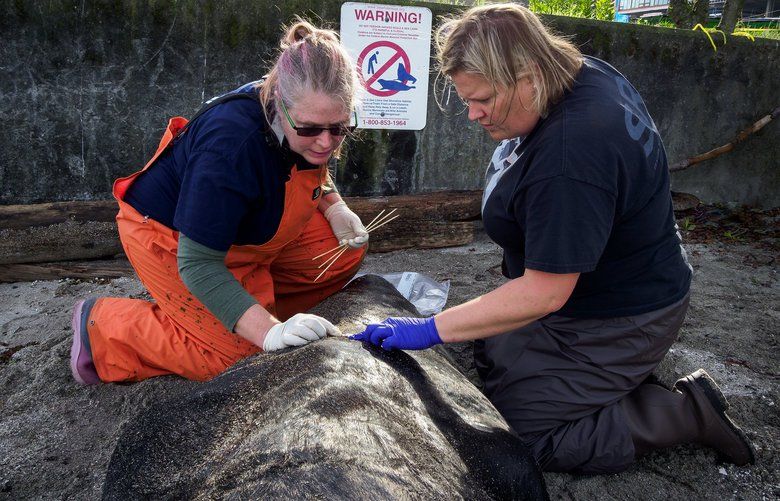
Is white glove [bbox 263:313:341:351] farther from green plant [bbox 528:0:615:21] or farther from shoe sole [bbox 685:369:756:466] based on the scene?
green plant [bbox 528:0:615:21]

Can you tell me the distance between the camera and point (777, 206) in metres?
5.86

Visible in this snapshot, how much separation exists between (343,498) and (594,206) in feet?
3.59

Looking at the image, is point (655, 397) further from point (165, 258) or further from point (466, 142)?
point (466, 142)

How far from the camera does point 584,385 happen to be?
2314 millimetres

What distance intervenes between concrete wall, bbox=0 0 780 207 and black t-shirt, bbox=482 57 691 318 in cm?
252

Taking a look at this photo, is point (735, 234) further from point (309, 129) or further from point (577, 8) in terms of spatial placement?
point (309, 129)

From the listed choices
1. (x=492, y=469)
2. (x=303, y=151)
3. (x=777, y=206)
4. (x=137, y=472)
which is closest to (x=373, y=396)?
(x=492, y=469)

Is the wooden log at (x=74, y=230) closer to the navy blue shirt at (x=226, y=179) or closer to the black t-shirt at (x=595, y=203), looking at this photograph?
the navy blue shirt at (x=226, y=179)

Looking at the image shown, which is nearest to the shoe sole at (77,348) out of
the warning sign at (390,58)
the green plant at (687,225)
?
the warning sign at (390,58)

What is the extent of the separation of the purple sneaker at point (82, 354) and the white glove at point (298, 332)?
39.2 inches

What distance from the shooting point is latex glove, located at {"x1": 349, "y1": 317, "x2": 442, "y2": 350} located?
1.92 metres

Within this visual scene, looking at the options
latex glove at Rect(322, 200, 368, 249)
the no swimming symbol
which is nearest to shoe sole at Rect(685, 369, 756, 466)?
latex glove at Rect(322, 200, 368, 249)

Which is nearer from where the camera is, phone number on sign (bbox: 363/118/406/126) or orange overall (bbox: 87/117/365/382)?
orange overall (bbox: 87/117/365/382)

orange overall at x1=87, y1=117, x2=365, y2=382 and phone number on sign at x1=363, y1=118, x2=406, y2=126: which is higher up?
phone number on sign at x1=363, y1=118, x2=406, y2=126
